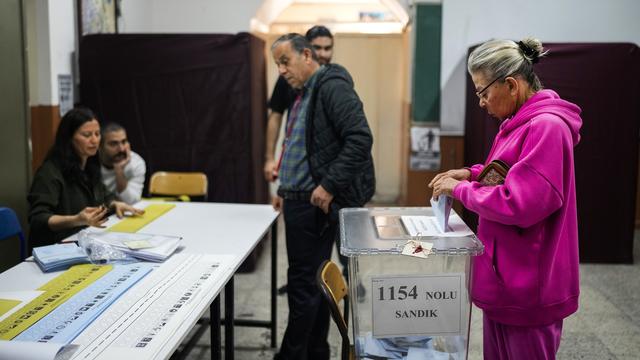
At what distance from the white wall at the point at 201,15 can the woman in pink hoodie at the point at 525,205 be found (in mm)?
4792

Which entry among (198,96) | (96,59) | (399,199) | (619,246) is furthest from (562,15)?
(96,59)

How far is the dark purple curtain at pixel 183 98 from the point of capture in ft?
14.3

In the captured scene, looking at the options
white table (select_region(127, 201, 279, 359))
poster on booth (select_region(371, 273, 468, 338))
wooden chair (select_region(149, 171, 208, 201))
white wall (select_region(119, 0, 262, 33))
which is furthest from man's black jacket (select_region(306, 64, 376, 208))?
white wall (select_region(119, 0, 262, 33))

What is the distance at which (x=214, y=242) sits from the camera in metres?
2.48

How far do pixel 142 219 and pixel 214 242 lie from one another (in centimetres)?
55

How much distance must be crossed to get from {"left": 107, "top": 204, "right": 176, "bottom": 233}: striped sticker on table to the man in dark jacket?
607 millimetres

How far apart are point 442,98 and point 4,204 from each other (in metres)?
3.78

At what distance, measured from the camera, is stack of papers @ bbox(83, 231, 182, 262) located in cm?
221

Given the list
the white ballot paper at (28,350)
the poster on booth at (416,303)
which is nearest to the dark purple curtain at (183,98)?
the poster on booth at (416,303)

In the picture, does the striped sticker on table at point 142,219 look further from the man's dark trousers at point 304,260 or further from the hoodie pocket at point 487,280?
the hoodie pocket at point 487,280

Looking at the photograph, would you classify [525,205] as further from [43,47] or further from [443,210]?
[43,47]

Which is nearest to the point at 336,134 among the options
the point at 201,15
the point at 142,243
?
the point at 142,243

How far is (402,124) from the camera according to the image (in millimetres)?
7023

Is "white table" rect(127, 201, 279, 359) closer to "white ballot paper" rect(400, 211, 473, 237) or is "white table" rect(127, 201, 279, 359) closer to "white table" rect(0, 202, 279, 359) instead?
"white table" rect(0, 202, 279, 359)
